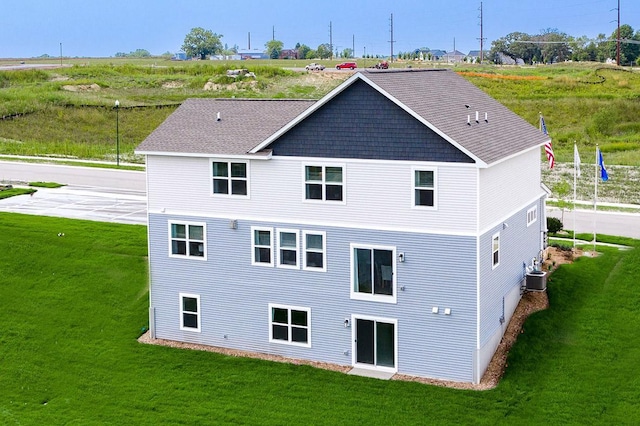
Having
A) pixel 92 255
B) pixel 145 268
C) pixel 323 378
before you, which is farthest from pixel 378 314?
pixel 92 255

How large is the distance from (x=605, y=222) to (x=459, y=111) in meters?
13.0

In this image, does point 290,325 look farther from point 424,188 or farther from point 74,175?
point 74,175

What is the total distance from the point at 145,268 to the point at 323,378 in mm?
10868

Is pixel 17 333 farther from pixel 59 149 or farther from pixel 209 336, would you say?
pixel 59 149

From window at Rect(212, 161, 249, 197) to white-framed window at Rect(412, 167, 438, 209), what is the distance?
17.3ft

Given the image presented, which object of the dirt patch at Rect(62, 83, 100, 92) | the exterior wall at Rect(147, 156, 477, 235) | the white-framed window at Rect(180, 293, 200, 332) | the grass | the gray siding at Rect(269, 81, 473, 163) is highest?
the dirt patch at Rect(62, 83, 100, 92)

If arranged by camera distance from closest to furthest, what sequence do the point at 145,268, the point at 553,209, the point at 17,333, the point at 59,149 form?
the point at 17,333, the point at 145,268, the point at 553,209, the point at 59,149

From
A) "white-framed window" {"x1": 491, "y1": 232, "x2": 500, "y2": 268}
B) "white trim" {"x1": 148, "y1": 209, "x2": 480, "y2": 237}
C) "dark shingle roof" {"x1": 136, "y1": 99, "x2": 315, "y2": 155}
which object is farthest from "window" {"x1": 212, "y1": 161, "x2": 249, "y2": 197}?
"white-framed window" {"x1": 491, "y1": 232, "x2": 500, "y2": 268}

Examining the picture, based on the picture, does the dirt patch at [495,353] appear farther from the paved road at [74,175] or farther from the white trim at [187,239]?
the paved road at [74,175]

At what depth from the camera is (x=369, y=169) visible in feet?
88.8

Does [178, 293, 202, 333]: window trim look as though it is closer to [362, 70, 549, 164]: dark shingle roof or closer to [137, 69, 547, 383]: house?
[137, 69, 547, 383]: house

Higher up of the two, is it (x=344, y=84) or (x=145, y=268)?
(x=344, y=84)

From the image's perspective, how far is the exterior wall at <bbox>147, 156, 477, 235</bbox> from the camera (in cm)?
2608

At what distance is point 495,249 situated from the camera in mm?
27672
